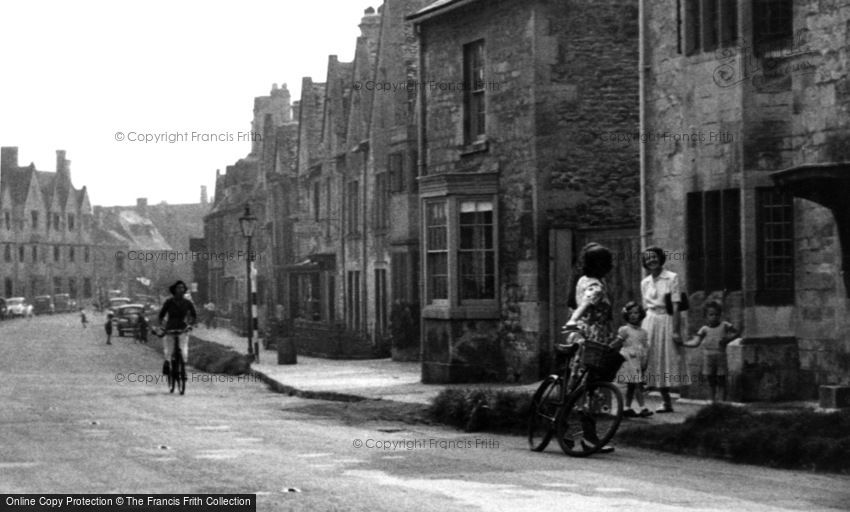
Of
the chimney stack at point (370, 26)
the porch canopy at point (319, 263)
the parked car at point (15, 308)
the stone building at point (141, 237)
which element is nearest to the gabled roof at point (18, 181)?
the stone building at point (141, 237)

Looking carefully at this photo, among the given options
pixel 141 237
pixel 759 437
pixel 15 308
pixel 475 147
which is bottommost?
pixel 759 437

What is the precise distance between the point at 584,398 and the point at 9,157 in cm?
14432

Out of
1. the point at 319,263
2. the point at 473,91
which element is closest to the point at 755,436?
the point at 473,91

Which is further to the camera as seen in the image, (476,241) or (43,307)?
(43,307)

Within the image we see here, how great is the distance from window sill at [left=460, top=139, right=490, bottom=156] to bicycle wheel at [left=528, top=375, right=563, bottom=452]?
1317 cm

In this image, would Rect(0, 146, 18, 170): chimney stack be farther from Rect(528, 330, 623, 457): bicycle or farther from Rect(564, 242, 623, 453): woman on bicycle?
Rect(528, 330, 623, 457): bicycle

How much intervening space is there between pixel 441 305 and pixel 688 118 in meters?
7.82

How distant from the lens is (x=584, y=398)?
45.5ft

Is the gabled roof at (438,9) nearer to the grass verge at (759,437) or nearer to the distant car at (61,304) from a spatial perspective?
the grass verge at (759,437)

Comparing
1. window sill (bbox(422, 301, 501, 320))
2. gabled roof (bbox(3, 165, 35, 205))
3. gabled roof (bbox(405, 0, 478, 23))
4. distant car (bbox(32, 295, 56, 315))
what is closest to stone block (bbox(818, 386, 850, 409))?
window sill (bbox(422, 301, 501, 320))

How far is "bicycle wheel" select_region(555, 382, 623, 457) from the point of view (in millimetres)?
13742

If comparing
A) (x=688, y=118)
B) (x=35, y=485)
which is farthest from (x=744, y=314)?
(x=35, y=485)

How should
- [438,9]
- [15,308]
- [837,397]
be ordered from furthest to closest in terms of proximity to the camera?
[15,308] → [438,9] → [837,397]

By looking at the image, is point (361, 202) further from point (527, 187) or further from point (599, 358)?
point (599, 358)
